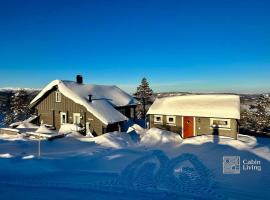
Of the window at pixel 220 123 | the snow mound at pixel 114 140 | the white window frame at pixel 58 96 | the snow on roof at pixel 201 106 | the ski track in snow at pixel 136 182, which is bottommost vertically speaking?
the ski track in snow at pixel 136 182

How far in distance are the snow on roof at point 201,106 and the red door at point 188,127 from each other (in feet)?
2.14

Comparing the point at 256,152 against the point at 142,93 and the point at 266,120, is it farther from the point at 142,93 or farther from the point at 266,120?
the point at 142,93

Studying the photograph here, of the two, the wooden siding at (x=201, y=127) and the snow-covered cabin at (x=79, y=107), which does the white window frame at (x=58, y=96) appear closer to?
the snow-covered cabin at (x=79, y=107)

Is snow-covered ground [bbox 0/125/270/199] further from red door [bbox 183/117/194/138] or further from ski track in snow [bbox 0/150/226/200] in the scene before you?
red door [bbox 183/117/194/138]

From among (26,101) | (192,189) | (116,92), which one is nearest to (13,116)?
(26,101)

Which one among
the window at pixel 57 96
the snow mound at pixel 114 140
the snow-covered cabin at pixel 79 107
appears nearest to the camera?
the snow mound at pixel 114 140

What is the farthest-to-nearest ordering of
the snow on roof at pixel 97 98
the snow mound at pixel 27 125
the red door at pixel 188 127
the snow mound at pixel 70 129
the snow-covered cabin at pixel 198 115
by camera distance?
the snow mound at pixel 27 125, the snow on roof at pixel 97 98, the snow mound at pixel 70 129, the red door at pixel 188 127, the snow-covered cabin at pixel 198 115

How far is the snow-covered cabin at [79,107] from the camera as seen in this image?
23.9 m

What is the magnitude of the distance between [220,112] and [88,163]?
42.0 feet

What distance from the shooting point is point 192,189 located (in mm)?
9891

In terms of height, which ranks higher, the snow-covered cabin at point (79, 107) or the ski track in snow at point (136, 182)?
the snow-covered cabin at point (79, 107)

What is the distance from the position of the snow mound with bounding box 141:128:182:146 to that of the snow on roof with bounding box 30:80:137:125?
14.0ft

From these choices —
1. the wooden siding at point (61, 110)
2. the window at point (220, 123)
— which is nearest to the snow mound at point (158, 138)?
the window at point (220, 123)

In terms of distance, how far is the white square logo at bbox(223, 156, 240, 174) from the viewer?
12352mm
